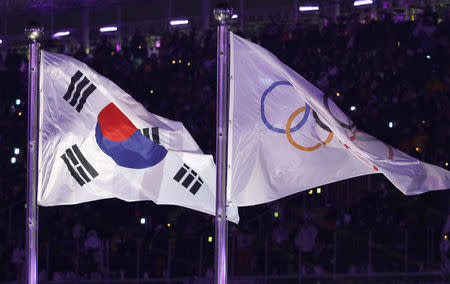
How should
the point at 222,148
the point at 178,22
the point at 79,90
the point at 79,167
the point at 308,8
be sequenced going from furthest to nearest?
the point at 178,22, the point at 308,8, the point at 79,90, the point at 79,167, the point at 222,148

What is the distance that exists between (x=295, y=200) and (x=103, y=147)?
8373mm

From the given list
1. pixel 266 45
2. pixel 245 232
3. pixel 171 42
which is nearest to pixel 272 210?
pixel 245 232

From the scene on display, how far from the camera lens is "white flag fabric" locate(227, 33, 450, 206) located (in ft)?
36.4

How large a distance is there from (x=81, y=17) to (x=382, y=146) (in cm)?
2187

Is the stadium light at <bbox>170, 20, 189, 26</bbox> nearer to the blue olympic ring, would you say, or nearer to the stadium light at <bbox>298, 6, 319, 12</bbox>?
the stadium light at <bbox>298, 6, 319, 12</bbox>

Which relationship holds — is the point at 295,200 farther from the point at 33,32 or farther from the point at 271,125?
the point at 33,32

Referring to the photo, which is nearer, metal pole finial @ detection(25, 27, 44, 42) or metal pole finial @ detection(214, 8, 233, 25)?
metal pole finial @ detection(214, 8, 233, 25)

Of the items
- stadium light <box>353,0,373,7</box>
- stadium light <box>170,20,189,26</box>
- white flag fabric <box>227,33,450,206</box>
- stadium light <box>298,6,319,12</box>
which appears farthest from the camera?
stadium light <box>170,20,189,26</box>

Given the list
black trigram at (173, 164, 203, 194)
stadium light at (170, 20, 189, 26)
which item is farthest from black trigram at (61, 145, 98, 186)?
stadium light at (170, 20, 189, 26)

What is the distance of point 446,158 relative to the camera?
63.9 ft

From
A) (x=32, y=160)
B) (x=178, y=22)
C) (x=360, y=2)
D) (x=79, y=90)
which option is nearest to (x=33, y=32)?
(x=79, y=90)

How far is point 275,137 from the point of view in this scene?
11.2 metres

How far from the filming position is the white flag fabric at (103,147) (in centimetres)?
1151

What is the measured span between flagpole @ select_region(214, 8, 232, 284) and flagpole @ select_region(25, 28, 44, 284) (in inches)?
85.8
